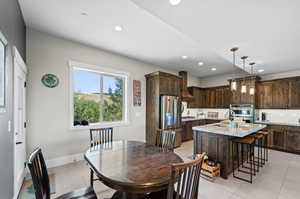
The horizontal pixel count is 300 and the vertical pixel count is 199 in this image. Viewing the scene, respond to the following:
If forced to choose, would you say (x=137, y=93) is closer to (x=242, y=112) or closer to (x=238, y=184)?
(x=238, y=184)

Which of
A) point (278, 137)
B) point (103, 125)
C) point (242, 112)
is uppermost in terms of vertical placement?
point (242, 112)

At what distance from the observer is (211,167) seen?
2773mm

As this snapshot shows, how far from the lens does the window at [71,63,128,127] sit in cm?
368

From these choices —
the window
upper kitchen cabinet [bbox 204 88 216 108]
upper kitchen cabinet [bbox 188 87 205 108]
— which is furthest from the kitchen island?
upper kitchen cabinet [bbox 204 88 216 108]

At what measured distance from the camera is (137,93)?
469cm

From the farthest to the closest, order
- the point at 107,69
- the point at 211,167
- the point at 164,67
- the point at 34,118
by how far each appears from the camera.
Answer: the point at 164,67 → the point at 107,69 → the point at 34,118 → the point at 211,167

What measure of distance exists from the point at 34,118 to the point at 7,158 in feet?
4.88

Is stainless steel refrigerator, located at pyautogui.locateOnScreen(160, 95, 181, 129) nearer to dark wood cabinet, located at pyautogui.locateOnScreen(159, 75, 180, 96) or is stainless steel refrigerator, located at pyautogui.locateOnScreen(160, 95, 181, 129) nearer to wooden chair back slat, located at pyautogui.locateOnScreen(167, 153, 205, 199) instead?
dark wood cabinet, located at pyautogui.locateOnScreen(159, 75, 180, 96)

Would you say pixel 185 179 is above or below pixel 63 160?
above

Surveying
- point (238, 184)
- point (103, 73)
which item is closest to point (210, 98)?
point (238, 184)

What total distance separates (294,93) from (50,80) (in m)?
7.19

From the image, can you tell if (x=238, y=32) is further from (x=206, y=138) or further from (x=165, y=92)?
(x=165, y=92)

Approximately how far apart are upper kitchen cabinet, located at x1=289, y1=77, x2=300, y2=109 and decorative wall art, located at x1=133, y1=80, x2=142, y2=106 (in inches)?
199

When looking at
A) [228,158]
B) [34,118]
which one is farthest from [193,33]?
[34,118]
